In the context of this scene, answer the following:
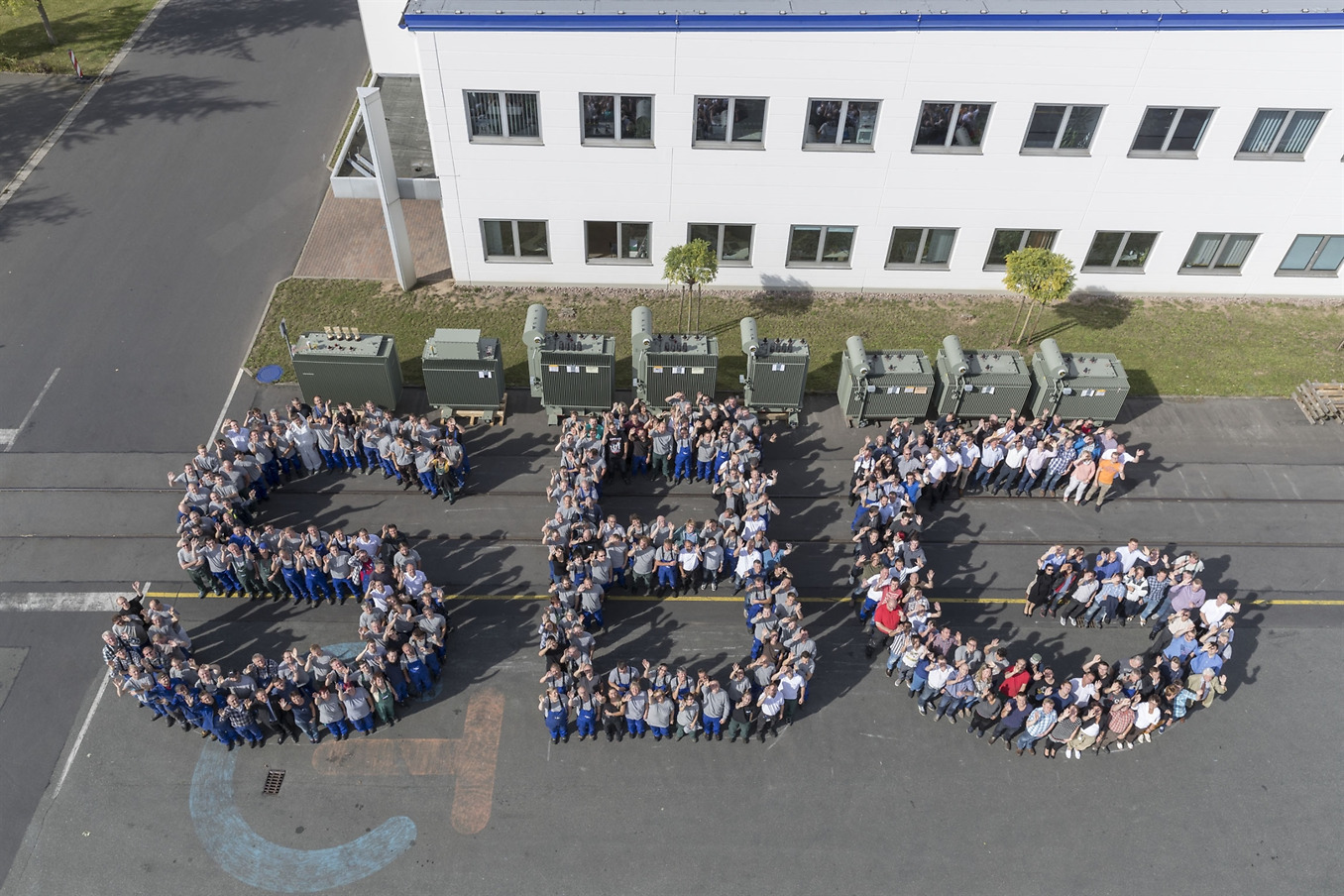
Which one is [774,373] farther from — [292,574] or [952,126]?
[292,574]

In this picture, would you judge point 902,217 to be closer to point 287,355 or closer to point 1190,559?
point 1190,559

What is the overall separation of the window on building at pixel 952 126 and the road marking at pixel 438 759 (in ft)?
60.5

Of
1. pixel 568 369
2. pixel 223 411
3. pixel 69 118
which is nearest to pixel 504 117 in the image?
pixel 568 369

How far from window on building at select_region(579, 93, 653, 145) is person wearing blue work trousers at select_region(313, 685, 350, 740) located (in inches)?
619

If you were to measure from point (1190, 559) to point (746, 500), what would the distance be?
8.97 m

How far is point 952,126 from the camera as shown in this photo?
80.9 ft

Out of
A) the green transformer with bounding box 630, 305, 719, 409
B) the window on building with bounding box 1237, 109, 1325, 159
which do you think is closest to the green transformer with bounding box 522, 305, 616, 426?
the green transformer with bounding box 630, 305, 719, 409

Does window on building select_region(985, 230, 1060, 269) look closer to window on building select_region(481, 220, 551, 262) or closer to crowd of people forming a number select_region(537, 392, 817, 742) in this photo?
crowd of people forming a number select_region(537, 392, 817, 742)

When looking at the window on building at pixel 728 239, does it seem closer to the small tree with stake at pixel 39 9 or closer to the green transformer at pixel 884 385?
the green transformer at pixel 884 385

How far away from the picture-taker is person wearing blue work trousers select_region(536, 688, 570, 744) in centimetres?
1638

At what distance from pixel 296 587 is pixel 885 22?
743 inches

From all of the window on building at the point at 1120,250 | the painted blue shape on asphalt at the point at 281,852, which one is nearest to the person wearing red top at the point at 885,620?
the painted blue shape on asphalt at the point at 281,852

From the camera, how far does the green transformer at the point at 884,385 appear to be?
23.0 meters

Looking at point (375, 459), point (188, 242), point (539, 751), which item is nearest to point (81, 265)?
point (188, 242)
